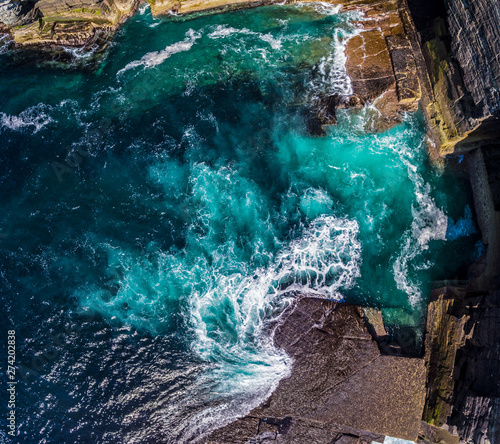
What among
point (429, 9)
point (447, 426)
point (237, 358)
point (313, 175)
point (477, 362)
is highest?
point (429, 9)

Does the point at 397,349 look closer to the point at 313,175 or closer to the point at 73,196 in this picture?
the point at 313,175

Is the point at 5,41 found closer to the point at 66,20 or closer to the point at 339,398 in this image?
the point at 66,20

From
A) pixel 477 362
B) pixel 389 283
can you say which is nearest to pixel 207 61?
pixel 389 283

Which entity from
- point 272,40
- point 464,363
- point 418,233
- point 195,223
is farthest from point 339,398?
point 272,40

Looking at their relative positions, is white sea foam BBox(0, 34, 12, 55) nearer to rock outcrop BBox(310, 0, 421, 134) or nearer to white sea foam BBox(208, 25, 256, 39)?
white sea foam BBox(208, 25, 256, 39)

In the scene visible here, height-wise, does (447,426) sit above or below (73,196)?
below
